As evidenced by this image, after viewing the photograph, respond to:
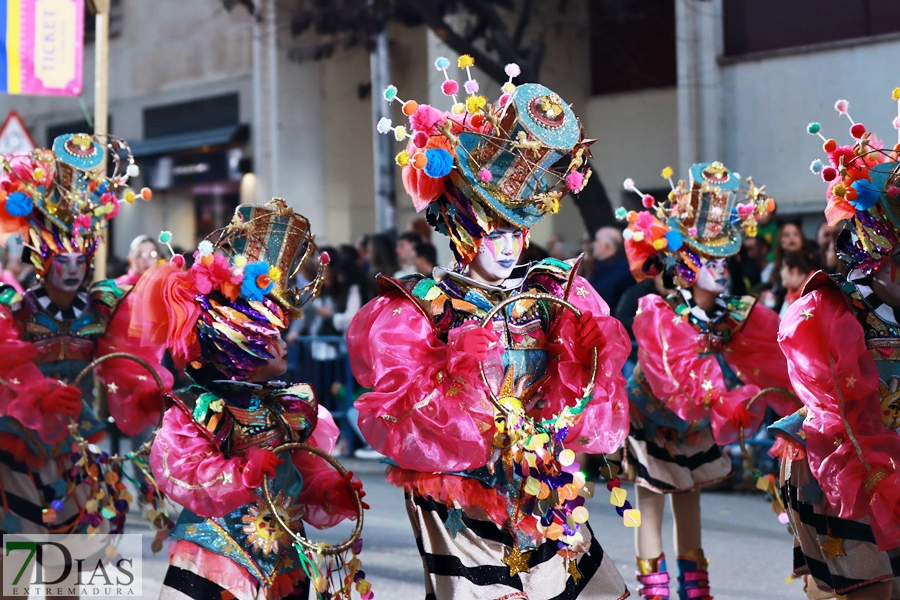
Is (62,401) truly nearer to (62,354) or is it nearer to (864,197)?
(62,354)

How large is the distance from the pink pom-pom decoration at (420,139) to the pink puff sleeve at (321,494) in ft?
4.31

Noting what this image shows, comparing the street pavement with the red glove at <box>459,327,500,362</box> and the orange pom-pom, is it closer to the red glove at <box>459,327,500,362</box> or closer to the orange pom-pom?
the red glove at <box>459,327,500,362</box>

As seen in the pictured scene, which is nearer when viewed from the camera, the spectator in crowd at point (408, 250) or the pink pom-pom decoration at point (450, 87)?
the pink pom-pom decoration at point (450, 87)

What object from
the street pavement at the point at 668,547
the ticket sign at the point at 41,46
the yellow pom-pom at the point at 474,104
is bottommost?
the street pavement at the point at 668,547

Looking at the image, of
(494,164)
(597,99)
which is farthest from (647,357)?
(597,99)

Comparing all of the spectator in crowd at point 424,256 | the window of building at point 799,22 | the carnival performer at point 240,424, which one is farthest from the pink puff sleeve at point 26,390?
the window of building at point 799,22

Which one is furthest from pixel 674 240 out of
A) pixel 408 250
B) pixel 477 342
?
pixel 408 250

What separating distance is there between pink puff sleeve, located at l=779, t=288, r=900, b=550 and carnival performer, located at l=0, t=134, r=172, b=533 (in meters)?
2.96

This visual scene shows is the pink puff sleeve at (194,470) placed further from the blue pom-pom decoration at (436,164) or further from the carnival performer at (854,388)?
the carnival performer at (854,388)

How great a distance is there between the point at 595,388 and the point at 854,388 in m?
0.97

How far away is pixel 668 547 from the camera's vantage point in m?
8.27

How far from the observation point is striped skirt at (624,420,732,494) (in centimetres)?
628

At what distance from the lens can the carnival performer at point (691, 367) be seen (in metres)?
6.07

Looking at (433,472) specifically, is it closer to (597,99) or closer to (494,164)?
(494,164)
